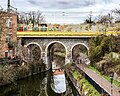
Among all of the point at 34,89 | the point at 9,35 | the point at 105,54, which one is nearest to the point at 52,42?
the point at 9,35

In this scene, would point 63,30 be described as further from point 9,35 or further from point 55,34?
point 9,35

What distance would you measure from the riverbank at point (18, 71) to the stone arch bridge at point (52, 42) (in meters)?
1.86

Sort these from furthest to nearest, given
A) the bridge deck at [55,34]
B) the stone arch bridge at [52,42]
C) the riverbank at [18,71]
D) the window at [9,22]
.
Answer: the stone arch bridge at [52,42] < the bridge deck at [55,34] < the window at [9,22] < the riverbank at [18,71]

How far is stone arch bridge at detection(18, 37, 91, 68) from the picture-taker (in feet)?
137

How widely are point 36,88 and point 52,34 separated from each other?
12681 mm

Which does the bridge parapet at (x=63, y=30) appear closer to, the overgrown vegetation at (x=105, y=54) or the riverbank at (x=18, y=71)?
the riverbank at (x=18, y=71)

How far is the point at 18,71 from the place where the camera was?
33375 mm

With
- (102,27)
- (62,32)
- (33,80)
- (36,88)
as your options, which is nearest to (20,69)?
(33,80)

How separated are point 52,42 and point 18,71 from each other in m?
10.2

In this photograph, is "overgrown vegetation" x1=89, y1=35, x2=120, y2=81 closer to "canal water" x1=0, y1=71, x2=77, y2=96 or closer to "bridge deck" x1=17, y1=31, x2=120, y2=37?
"canal water" x1=0, y1=71, x2=77, y2=96

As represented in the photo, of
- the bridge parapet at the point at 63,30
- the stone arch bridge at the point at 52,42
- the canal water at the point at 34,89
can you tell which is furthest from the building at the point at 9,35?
the canal water at the point at 34,89

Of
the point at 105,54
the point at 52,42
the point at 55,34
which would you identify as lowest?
the point at 105,54

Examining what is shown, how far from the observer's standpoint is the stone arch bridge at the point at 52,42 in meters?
41.6

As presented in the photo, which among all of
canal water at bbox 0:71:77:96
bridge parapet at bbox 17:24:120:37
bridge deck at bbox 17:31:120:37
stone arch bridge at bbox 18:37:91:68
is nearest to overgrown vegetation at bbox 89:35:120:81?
canal water at bbox 0:71:77:96
